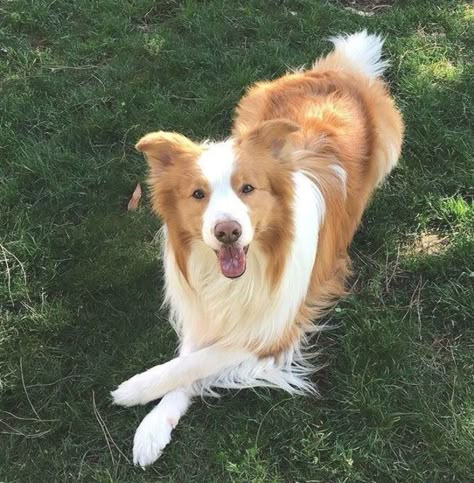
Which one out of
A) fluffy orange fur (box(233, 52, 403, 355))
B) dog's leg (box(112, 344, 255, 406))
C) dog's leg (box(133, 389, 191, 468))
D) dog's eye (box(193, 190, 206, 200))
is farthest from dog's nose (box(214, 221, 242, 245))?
dog's leg (box(133, 389, 191, 468))

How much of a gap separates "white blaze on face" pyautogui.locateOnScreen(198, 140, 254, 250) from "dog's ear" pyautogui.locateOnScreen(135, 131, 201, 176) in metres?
0.09

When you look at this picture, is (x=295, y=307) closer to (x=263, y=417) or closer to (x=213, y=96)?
(x=263, y=417)

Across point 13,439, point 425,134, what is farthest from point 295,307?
point 425,134

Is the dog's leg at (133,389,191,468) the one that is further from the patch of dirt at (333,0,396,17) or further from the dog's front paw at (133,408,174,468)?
the patch of dirt at (333,0,396,17)

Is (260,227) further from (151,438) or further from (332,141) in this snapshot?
(151,438)

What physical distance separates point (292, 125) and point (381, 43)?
238 cm

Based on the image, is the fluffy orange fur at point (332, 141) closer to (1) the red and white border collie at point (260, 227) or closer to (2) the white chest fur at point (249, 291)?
(1) the red and white border collie at point (260, 227)

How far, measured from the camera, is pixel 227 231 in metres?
2.71

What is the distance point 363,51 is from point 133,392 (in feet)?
10.6

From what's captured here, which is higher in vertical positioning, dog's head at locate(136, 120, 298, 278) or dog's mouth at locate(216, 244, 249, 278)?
dog's head at locate(136, 120, 298, 278)

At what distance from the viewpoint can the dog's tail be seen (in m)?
4.64

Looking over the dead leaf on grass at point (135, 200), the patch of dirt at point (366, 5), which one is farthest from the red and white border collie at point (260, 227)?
the patch of dirt at point (366, 5)

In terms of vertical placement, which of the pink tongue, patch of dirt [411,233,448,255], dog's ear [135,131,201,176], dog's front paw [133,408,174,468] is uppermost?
dog's ear [135,131,201,176]

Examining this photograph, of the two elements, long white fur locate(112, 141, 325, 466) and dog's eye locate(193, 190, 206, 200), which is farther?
long white fur locate(112, 141, 325, 466)
